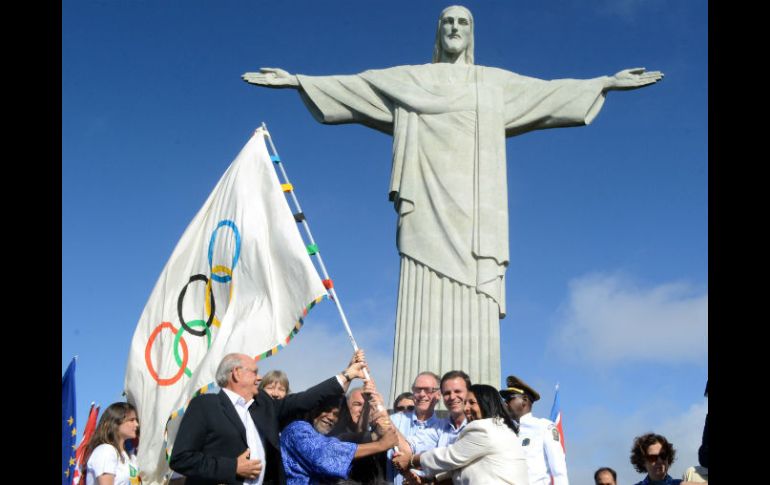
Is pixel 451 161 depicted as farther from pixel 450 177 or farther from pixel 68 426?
pixel 68 426

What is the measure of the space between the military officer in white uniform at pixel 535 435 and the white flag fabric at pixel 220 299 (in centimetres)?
169

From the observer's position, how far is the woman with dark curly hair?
6609 millimetres

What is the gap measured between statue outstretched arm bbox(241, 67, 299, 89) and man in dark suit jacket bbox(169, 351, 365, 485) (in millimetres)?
5289

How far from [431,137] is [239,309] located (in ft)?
12.2

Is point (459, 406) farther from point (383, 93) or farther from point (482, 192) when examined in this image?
point (383, 93)

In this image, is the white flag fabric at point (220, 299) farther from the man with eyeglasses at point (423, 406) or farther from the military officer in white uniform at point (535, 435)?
the military officer in white uniform at point (535, 435)

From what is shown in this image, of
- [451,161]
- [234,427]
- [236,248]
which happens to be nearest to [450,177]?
[451,161]

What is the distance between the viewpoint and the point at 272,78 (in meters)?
10.9

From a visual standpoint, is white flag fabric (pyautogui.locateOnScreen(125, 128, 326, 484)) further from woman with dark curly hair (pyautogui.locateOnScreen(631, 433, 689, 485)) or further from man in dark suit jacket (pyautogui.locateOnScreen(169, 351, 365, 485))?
woman with dark curly hair (pyautogui.locateOnScreen(631, 433, 689, 485))

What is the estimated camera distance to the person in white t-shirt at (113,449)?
267 inches

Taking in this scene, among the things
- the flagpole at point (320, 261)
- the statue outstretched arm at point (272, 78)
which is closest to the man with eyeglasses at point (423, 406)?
the flagpole at point (320, 261)

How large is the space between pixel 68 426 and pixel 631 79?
7.06 m
